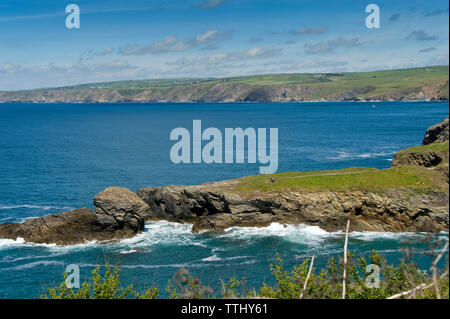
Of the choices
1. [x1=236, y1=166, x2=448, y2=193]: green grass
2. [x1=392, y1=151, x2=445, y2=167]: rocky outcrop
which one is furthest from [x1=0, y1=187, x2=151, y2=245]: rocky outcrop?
[x1=392, y1=151, x2=445, y2=167]: rocky outcrop

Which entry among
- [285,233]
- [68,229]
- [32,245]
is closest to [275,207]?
[285,233]

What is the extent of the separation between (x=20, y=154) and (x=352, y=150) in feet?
323

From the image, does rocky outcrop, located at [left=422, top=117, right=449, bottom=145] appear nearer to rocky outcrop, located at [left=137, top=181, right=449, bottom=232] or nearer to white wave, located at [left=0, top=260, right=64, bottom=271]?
rocky outcrop, located at [left=137, top=181, right=449, bottom=232]

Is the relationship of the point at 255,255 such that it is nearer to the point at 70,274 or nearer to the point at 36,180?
the point at 70,274

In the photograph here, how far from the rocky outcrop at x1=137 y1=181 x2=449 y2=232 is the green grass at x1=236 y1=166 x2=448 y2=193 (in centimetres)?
137

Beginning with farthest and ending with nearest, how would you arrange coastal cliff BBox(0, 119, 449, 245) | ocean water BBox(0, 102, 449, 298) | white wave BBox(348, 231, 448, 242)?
coastal cliff BBox(0, 119, 449, 245)
white wave BBox(348, 231, 448, 242)
ocean water BBox(0, 102, 449, 298)

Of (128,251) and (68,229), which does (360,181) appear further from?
(68,229)

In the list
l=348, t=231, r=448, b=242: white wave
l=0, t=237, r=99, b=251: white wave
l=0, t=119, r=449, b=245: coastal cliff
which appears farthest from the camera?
l=0, t=119, r=449, b=245: coastal cliff

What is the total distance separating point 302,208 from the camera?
211 feet

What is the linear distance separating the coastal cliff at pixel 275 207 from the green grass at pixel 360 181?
11 centimetres

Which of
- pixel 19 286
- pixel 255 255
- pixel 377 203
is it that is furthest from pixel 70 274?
pixel 377 203

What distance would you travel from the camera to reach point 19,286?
156ft

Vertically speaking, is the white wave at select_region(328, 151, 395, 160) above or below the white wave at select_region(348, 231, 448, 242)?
above

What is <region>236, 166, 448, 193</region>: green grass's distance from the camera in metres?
63.5
